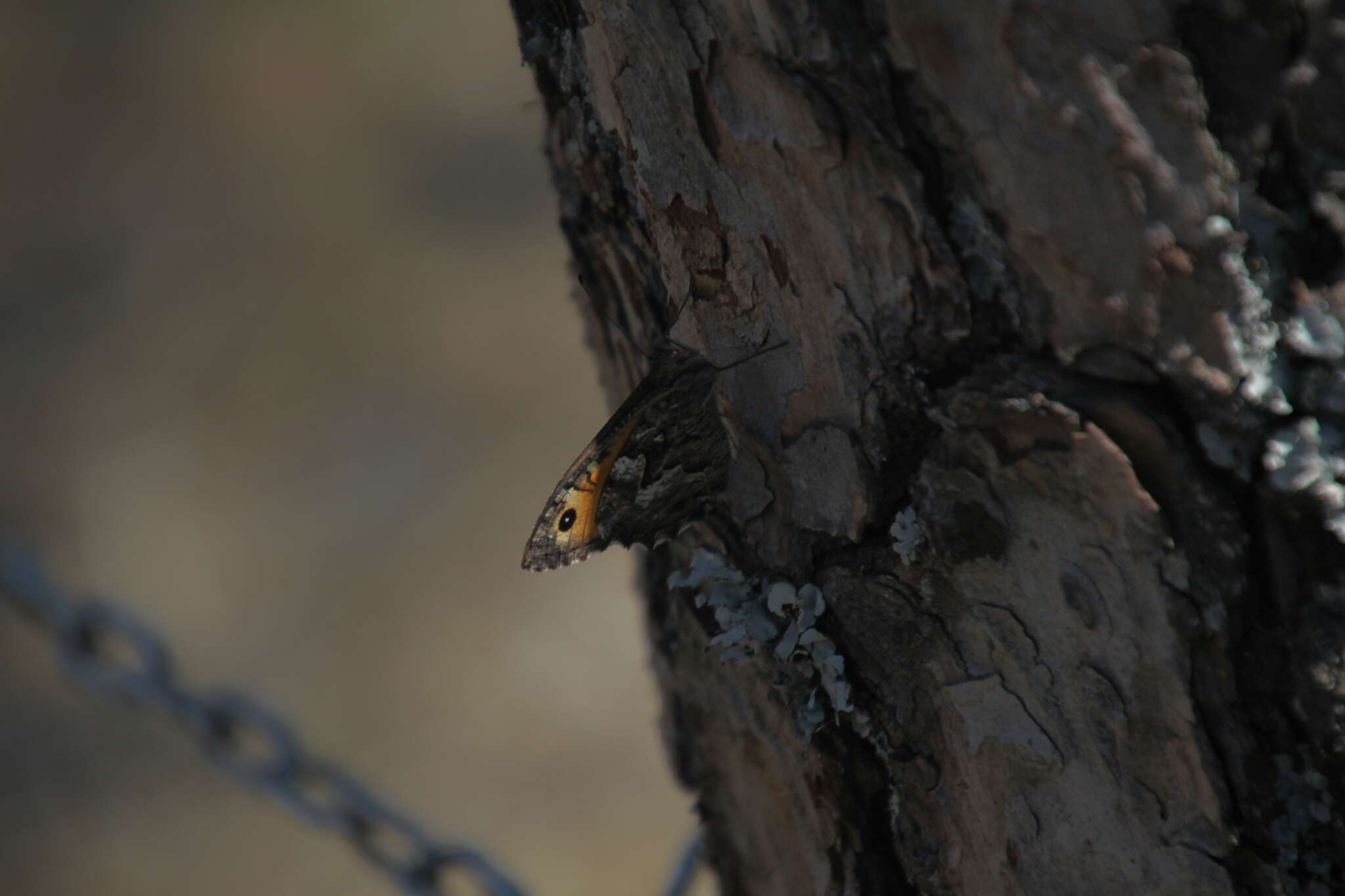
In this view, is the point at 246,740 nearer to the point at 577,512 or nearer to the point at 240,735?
the point at 240,735

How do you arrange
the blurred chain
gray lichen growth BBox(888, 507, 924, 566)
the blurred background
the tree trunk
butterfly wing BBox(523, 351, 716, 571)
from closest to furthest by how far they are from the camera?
the tree trunk → gray lichen growth BBox(888, 507, 924, 566) → butterfly wing BBox(523, 351, 716, 571) → the blurred chain → the blurred background

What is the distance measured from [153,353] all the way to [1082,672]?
451 cm

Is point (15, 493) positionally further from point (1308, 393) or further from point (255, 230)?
point (1308, 393)

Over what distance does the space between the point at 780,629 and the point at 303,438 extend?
377 centimetres

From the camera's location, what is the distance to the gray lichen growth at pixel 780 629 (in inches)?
35.8

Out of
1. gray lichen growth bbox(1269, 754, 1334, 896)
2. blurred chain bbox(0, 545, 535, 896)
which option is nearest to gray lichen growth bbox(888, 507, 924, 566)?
gray lichen growth bbox(1269, 754, 1334, 896)

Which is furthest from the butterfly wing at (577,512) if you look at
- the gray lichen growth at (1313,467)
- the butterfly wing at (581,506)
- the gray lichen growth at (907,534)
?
the gray lichen growth at (1313,467)

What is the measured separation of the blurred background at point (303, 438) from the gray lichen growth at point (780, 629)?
251 cm

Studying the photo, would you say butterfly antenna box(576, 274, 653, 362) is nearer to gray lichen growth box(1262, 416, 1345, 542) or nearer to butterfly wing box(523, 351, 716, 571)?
butterfly wing box(523, 351, 716, 571)

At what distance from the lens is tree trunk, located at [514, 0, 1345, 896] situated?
678mm

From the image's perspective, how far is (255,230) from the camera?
506cm

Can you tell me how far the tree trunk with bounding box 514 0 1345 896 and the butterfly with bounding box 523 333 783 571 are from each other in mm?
52

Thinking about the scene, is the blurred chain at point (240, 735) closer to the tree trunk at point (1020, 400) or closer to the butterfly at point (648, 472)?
the butterfly at point (648, 472)

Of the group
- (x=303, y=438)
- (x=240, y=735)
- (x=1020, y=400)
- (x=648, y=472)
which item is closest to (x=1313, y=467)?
(x=1020, y=400)
